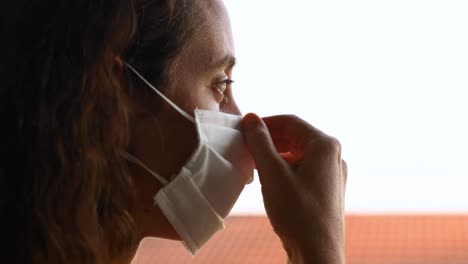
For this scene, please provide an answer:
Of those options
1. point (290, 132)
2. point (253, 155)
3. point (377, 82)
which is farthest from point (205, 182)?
point (377, 82)

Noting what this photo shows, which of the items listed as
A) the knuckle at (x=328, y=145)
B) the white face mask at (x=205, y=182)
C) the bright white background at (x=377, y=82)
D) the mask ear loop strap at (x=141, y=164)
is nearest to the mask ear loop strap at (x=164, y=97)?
the white face mask at (x=205, y=182)

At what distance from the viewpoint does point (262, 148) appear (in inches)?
47.7

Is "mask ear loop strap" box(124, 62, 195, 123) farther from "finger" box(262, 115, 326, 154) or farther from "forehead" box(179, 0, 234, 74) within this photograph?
"finger" box(262, 115, 326, 154)

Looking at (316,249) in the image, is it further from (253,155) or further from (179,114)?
(179,114)

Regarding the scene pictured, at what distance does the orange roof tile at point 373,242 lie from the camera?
1.71 metres

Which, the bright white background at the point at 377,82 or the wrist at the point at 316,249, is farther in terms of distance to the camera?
the bright white background at the point at 377,82

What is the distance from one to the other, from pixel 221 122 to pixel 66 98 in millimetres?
278

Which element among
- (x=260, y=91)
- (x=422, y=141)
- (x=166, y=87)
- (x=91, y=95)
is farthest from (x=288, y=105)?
(x=91, y=95)

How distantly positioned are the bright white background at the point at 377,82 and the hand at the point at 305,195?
0.44 m

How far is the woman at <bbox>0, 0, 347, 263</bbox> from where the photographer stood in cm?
111

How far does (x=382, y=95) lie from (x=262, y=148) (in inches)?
21.6

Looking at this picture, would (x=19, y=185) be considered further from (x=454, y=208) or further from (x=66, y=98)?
(x=454, y=208)

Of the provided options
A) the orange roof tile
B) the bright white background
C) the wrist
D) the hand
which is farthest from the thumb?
the orange roof tile

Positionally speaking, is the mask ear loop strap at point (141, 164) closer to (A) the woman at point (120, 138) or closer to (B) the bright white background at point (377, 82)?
(A) the woman at point (120, 138)
